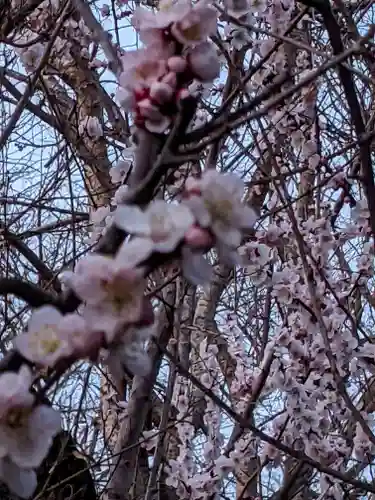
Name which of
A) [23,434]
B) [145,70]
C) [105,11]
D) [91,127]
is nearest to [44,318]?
[23,434]

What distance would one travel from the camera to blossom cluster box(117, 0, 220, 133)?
90 cm

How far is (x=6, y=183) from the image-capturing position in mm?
3678

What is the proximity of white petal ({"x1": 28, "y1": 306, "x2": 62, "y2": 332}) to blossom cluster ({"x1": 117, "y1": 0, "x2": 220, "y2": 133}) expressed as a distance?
0.88 ft

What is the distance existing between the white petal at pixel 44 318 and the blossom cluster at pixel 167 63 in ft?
0.88

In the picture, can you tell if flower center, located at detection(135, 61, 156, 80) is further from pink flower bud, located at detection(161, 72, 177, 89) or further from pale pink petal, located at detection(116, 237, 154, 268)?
pale pink petal, located at detection(116, 237, 154, 268)

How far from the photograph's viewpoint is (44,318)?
0.78 metres

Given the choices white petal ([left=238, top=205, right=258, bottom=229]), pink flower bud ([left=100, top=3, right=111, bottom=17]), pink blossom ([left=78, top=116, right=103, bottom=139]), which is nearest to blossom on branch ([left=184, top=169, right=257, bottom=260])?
white petal ([left=238, top=205, right=258, bottom=229])

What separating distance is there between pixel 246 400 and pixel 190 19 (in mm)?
2159

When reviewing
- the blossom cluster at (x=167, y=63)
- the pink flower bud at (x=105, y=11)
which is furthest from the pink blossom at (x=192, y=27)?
the pink flower bud at (x=105, y=11)

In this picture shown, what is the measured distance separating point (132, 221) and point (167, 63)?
26cm

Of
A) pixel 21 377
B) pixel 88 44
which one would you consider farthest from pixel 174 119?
pixel 88 44

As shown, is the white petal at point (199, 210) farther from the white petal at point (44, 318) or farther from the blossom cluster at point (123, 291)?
the white petal at point (44, 318)

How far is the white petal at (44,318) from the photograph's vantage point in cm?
77

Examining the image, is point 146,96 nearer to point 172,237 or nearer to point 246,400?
point 172,237
